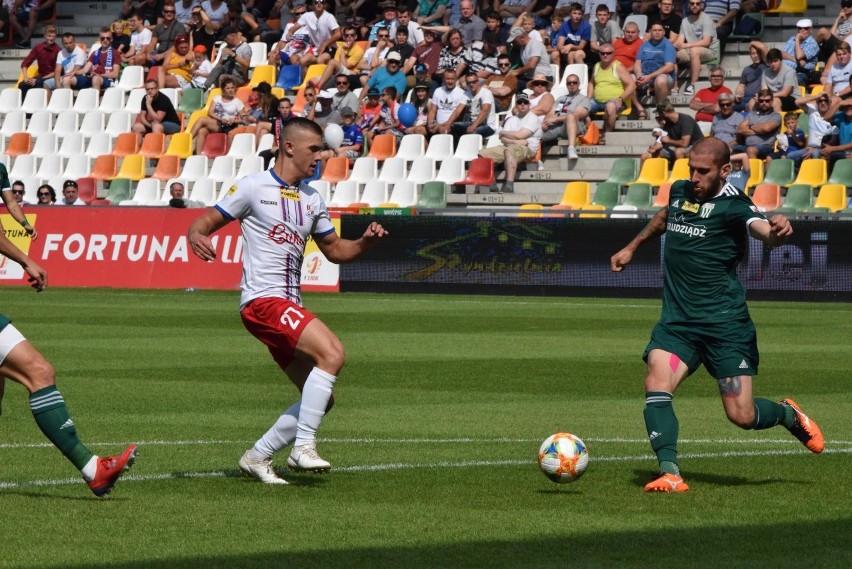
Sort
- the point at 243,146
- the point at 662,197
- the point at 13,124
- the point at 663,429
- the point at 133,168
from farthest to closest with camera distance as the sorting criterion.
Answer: the point at 13,124, the point at 133,168, the point at 243,146, the point at 662,197, the point at 663,429

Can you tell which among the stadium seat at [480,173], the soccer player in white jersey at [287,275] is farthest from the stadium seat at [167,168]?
the soccer player in white jersey at [287,275]

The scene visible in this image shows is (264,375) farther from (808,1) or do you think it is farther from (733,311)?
(808,1)

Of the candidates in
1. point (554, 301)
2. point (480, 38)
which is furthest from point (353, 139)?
point (554, 301)

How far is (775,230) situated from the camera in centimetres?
823

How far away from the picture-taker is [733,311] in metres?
8.89

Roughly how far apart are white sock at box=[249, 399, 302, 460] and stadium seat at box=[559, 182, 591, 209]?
2096cm

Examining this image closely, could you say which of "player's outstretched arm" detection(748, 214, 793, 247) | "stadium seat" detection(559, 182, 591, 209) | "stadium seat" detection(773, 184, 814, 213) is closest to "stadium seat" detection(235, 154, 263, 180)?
"stadium seat" detection(559, 182, 591, 209)

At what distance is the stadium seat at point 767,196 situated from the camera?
2701cm

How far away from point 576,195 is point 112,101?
13203 mm

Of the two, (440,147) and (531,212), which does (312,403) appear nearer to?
(531,212)

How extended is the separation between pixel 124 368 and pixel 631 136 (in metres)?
16.9

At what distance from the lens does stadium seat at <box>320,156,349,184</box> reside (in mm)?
32562

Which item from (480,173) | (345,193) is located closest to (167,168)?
(345,193)

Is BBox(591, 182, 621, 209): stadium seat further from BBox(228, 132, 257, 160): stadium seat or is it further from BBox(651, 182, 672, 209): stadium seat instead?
BBox(228, 132, 257, 160): stadium seat
